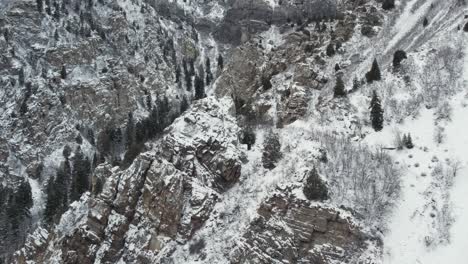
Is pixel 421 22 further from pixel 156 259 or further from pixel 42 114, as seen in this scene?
pixel 42 114

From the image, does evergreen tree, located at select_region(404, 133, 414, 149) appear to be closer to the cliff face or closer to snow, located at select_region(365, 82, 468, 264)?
snow, located at select_region(365, 82, 468, 264)

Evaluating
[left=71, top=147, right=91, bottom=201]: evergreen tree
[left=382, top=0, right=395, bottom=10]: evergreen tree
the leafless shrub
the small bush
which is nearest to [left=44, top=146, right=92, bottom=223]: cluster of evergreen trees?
[left=71, top=147, right=91, bottom=201]: evergreen tree

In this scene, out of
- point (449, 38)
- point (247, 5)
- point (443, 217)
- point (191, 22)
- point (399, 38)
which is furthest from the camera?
point (191, 22)

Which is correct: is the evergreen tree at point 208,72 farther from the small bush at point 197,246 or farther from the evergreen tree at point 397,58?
the small bush at point 197,246

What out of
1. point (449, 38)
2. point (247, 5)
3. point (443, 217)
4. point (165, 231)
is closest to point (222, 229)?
point (165, 231)

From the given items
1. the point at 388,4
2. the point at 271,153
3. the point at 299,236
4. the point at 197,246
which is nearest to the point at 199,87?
the point at 388,4

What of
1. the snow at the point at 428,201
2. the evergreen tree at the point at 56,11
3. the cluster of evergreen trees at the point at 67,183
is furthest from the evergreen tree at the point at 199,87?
the snow at the point at 428,201
